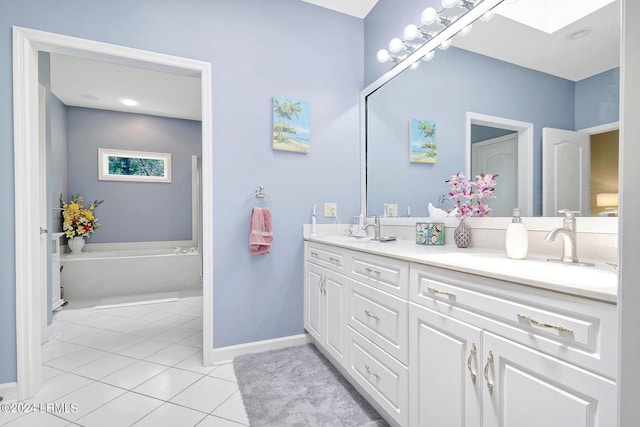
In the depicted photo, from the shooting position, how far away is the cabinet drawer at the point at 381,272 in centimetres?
129

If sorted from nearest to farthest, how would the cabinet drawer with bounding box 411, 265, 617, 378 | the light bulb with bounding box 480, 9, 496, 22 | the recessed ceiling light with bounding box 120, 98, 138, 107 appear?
the cabinet drawer with bounding box 411, 265, 617, 378, the light bulb with bounding box 480, 9, 496, 22, the recessed ceiling light with bounding box 120, 98, 138, 107

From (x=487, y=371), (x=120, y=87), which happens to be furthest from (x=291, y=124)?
(x=120, y=87)

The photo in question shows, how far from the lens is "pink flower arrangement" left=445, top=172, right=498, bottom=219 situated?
1.56 meters

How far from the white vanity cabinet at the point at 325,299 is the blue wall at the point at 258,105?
16 centimetres

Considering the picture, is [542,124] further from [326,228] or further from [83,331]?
[83,331]

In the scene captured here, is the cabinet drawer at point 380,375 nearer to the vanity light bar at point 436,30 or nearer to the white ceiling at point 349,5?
the vanity light bar at point 436,30

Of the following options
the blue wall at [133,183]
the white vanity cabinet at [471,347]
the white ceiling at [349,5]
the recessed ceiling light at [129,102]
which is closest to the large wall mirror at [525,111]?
the white vanity cabinet at [471,347]

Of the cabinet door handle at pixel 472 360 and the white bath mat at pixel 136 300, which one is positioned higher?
the cabinet door handle at pixel 472 360

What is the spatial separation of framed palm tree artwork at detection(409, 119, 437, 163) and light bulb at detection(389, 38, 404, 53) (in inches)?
19.9

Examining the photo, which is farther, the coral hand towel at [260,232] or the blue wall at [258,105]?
the coral hand towel at [260,232]

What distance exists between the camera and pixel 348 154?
8.41 ft

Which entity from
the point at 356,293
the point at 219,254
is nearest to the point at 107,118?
the point at 219,254

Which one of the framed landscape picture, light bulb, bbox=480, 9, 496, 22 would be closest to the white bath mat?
the framed landscape picture

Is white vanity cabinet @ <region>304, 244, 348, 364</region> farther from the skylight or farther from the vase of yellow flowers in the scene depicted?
the vase of yellow flowers
